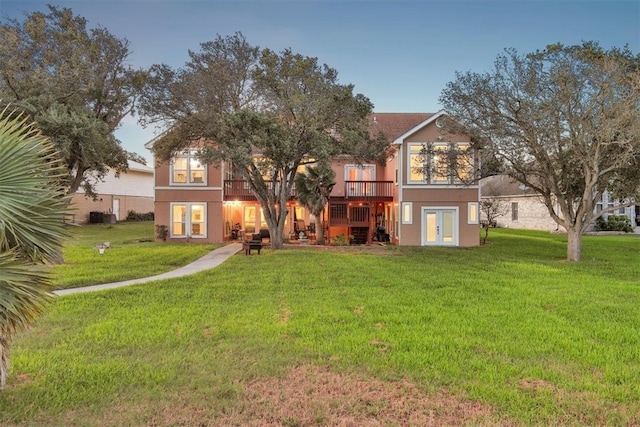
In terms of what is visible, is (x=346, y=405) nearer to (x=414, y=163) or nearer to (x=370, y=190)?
(x=414, y=163)

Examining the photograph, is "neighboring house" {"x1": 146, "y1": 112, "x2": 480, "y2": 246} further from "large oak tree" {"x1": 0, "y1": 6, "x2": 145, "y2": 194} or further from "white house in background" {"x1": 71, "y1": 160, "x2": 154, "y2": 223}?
"white house in background" {"x1": 71, "y1": 160, "x2": 154, "y2": 223}

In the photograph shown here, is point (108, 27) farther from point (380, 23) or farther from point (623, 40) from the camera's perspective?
point (623, 40)

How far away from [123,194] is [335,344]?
122 feet

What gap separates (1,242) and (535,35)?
65.1 ft

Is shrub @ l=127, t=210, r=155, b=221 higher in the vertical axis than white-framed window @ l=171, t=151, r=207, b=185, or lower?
lower

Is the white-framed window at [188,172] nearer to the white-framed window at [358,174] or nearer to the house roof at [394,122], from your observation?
the white-framed window at [358,174]

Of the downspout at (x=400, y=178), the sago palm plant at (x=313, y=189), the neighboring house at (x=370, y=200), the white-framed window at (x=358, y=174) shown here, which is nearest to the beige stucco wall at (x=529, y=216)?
the neighboring house at (x=370, y=200)

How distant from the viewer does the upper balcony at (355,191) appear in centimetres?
2189

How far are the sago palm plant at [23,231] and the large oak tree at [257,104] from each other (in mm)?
10592

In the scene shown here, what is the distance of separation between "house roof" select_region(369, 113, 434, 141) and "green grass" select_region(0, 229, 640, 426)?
15.8m

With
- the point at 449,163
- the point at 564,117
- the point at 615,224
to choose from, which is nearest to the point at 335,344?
the point at 564,117

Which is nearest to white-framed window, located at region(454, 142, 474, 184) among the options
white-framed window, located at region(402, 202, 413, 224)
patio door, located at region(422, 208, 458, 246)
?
patio door, located at region(422, 208, 458, 246)

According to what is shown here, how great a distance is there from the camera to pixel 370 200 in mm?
21859

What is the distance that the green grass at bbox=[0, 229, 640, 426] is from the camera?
12.6 feet
